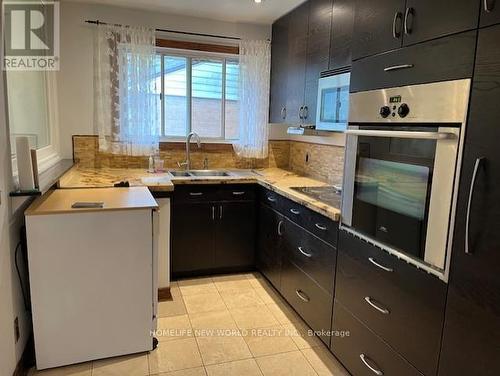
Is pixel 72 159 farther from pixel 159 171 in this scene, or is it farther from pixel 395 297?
pixel 395 297

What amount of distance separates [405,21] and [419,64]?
227 millimetres

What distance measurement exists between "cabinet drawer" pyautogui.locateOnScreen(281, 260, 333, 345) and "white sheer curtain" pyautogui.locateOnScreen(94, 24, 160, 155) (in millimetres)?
1734

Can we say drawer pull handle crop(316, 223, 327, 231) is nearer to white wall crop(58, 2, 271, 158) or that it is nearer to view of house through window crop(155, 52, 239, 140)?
view of house through window crop(155, 52, 239, 140)

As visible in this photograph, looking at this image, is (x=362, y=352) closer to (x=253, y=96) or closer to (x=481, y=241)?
(x=481, y=241)

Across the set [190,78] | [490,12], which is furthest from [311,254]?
[190,78]

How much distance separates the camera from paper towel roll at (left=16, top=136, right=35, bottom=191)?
179 cm

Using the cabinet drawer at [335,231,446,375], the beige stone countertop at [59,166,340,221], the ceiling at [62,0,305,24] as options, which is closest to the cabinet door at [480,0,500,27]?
the cabinet drawer at [335,231,446,375]

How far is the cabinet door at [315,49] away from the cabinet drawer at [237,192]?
0.78 m

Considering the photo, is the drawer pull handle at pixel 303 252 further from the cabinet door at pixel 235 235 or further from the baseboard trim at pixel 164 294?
the baseboard trim at pixel 164 294

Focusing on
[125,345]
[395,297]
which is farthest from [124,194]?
[395,297]

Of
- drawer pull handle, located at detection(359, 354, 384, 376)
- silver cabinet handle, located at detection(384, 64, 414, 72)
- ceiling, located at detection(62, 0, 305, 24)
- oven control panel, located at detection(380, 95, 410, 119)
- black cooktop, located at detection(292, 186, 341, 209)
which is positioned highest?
ceiling, located at detection(62, 0, 305, 24)

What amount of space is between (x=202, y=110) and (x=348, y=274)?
2273 millimetres

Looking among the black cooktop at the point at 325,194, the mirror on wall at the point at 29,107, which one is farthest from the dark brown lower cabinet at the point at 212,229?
the mirror on wall at the point at 29,107

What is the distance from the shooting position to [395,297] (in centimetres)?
164
